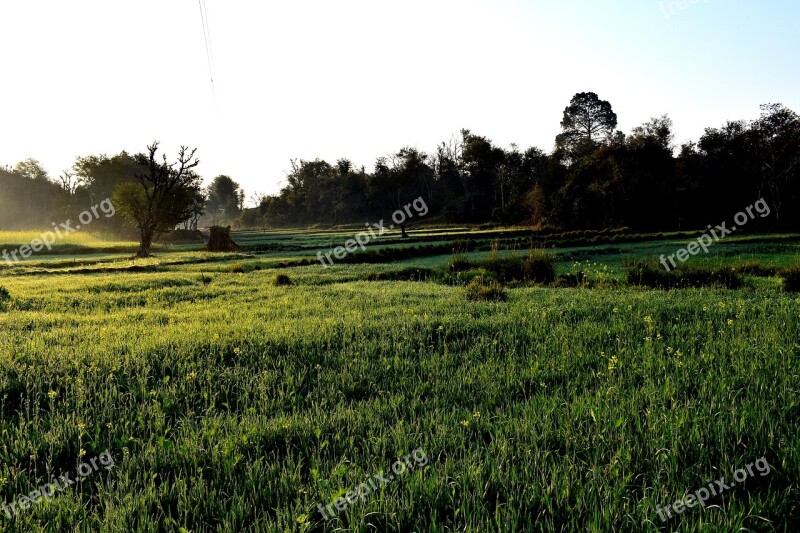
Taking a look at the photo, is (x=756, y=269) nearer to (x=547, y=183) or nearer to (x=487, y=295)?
(x=487, y=295)

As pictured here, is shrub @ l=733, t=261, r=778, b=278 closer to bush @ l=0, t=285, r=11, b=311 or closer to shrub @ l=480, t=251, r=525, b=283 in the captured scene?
shrub @ l=480, t=251, r=525, b=283

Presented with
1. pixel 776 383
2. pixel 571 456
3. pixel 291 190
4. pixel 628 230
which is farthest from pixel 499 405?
pixel 291 190

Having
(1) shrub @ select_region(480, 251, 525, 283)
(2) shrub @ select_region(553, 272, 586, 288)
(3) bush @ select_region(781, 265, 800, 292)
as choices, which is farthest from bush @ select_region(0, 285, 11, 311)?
(3) bush @ select_region(781, 265, 800, 292)

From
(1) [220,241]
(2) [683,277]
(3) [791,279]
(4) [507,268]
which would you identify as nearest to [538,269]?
(4) [507,268]

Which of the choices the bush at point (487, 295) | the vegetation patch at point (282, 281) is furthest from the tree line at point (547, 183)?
the bush at point (487, 295)

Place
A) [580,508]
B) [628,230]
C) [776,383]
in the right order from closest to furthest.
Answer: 1. [580,508]
2. [776,383]
3. [628,230]

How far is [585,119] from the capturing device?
77500mm

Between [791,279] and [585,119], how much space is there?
236 ft

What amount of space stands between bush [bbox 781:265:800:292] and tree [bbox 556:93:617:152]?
65.9 meters

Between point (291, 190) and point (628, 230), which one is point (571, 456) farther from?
point (291, 190)

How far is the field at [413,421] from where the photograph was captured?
8.88ft

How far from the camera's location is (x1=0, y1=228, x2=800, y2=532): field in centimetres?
271

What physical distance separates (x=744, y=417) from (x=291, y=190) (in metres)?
124

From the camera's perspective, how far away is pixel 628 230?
169 ft
